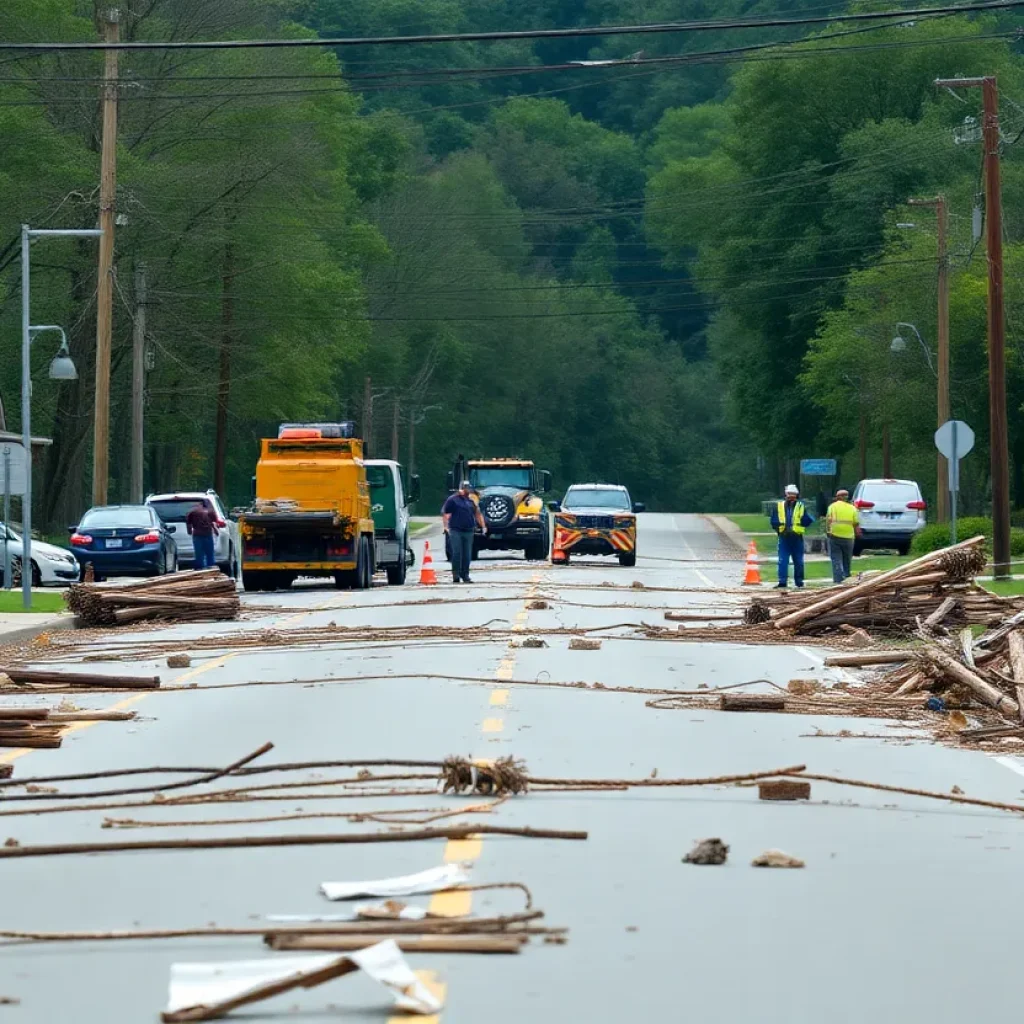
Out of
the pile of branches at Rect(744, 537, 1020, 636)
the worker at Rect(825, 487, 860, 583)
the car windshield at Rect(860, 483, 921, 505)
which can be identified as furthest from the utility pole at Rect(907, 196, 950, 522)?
the pile of branches at Rect(744, 537, 1020, 636)

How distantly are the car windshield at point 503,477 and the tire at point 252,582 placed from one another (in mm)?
15407

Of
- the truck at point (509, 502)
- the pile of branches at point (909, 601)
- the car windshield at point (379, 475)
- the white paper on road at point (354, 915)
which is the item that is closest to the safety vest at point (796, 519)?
the car windshield at point (379, 475)

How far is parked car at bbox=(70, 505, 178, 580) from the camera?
40.8 metres

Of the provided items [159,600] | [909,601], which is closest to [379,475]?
[159,600]

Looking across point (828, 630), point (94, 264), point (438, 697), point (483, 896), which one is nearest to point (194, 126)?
point (94, 264)

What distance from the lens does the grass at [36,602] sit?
30.8m

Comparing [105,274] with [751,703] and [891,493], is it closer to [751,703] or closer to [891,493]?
[891,493]

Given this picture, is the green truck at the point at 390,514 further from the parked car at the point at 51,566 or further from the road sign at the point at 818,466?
the road sign at the point at 818,466

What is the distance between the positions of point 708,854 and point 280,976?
10.1ft

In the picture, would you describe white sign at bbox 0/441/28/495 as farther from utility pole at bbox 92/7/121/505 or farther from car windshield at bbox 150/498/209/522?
car windshield at bbox 150/498/209/522

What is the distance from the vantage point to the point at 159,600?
29094 mm

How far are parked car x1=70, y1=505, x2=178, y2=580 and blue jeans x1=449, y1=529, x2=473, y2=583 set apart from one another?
5.38m

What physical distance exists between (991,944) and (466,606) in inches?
961

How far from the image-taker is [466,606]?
32.6 meters
